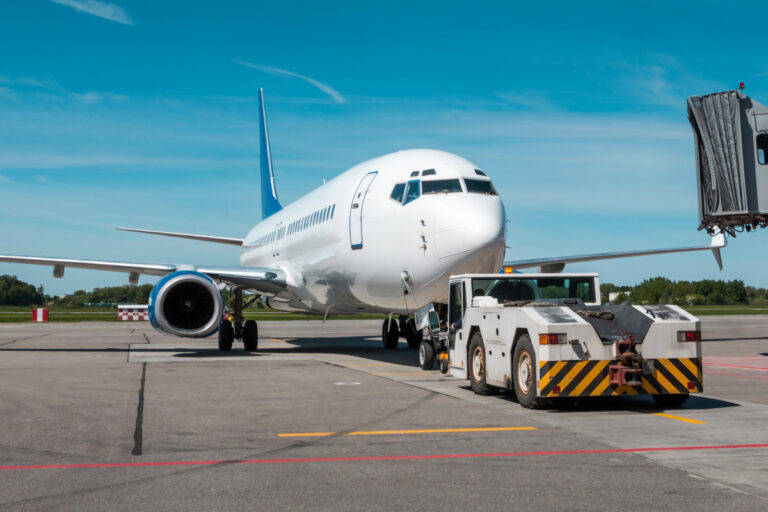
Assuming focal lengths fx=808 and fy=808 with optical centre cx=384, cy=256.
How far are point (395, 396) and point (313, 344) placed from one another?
51.2ft

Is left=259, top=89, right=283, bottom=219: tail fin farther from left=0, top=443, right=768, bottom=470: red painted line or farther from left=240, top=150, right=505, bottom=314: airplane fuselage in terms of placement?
left=0, top=443, right=768, bottom=470: red painted line

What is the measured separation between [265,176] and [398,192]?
21817mm

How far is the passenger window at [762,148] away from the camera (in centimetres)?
1845

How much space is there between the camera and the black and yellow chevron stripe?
9422mm

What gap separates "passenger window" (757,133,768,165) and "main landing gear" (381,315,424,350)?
971 cm

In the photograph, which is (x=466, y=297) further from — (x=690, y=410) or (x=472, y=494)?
(x=472, y=494)

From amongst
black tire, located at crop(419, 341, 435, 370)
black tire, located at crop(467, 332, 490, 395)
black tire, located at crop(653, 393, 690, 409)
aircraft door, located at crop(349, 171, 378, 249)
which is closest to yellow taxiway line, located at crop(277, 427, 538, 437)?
black tire, located at crop(653, 393, 690, 409)

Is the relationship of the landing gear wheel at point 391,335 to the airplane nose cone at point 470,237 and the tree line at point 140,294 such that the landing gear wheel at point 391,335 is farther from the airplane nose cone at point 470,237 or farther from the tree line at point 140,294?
the tree line at point 140,294

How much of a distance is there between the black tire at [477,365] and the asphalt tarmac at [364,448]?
19cm

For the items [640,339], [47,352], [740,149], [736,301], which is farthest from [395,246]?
[736,301]

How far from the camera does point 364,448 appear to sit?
733 cm

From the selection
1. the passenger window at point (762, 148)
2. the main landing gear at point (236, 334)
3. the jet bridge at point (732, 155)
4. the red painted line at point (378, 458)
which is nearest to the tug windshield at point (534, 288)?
the red painted line at point (378, 458)

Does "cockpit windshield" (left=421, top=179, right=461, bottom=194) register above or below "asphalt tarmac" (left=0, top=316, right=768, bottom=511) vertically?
above

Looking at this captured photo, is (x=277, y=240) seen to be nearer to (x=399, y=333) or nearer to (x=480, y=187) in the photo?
(x=399, y=333)
